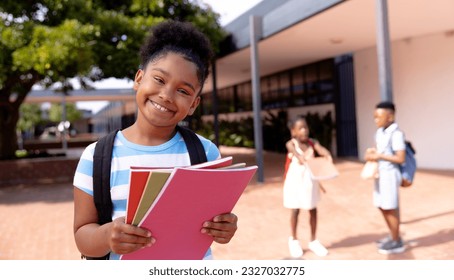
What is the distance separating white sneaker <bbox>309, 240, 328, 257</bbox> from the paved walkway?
6 centimetres

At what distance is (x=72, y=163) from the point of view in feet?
34.8

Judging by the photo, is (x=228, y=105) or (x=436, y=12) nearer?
(x=436, y=12)

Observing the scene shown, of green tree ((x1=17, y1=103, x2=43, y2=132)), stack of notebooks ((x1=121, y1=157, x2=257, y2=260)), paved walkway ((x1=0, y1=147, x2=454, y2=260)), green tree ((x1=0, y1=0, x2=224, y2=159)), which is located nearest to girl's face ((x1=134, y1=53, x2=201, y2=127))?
stack of notebooks ((x1=121, y1=157, x2=257, y2=260))

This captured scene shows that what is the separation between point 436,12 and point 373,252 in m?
5.14

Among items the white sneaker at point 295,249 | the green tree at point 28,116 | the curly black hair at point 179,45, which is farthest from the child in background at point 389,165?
the green tree at point 28,116

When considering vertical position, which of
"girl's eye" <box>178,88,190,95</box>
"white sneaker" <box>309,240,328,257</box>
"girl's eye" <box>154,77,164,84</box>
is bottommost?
"white sneaker" <box>309,240,328,257</box>

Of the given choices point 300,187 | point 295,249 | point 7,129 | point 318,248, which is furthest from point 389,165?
point 7,129

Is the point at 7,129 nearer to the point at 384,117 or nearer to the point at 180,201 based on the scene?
the point at 384,117

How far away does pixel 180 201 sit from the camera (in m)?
1.15

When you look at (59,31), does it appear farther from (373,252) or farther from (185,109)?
(185,109)

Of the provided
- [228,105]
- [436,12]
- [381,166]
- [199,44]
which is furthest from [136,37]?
[228,105]

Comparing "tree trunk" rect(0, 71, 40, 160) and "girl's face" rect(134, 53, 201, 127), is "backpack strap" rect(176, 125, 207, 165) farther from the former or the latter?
"tree trunk" rect(0, 71, 40, 160)

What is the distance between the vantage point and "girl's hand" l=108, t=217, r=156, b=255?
1.14 meters

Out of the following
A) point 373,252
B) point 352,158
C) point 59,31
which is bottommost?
point 373,252
